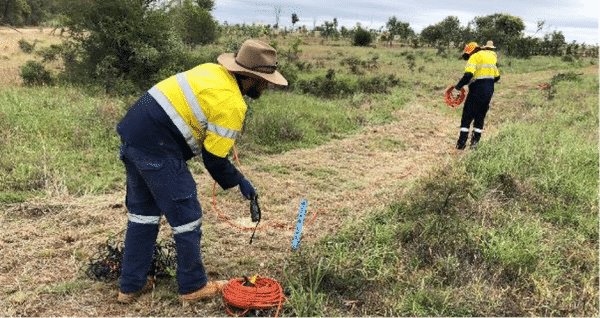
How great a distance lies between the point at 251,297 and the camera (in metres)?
2.90

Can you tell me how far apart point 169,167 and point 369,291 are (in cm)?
176

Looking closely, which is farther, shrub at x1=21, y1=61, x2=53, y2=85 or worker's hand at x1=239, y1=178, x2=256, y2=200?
shrub at x1=21, y1=61, x2=53, y2=85

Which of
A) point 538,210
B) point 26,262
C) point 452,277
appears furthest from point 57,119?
point 538,210

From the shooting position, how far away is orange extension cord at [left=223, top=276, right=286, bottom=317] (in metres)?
2.89

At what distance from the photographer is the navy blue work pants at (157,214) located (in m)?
2.70

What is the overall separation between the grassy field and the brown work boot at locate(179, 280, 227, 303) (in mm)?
75

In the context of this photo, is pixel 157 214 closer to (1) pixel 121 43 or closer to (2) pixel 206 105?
(2) pixel 206 105

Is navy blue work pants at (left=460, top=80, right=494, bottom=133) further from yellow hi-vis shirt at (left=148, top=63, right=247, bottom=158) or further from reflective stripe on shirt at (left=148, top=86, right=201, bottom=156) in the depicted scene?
reflective stripe on shirt at (left=148, top=86, right=201, bottom=156)

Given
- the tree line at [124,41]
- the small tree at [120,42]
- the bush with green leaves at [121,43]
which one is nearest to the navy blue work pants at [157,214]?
the tree line at [124,41]

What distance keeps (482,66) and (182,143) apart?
5997 mm

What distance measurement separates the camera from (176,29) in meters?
12.3

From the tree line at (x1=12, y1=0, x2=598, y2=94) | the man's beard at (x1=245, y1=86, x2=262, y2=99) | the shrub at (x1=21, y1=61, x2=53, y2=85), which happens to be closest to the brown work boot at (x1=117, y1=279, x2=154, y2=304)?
the man's beard at (x1=245, y1=86, x2=262, y2=99)

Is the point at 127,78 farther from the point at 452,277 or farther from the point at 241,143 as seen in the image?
the point at 452,277

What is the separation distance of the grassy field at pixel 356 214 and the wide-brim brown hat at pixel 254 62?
146 cm
